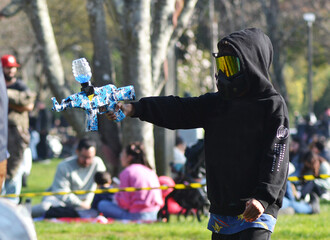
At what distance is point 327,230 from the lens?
328 inches

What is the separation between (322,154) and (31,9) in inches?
240

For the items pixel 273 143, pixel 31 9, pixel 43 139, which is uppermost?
pixel 31 9

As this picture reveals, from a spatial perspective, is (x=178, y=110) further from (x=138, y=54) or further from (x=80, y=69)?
(x=138, y=54)

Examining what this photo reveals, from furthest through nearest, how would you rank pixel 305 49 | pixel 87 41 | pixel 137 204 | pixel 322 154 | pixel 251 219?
pixel 305 49 < pixel 87 41 < pixel 322 154 < pixel 137 204 < pixel 251 219

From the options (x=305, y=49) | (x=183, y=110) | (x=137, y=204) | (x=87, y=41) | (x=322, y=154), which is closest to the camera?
(x=183, y=110)

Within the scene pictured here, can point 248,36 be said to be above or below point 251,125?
above

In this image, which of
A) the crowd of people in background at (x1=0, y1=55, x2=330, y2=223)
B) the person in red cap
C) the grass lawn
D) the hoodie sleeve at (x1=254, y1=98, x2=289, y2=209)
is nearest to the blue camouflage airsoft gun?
the hoodie sleeve at (x1=254, y1=98, x2=289, y2=209)

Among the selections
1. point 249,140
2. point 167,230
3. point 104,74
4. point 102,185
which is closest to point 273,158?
→ point 249,140

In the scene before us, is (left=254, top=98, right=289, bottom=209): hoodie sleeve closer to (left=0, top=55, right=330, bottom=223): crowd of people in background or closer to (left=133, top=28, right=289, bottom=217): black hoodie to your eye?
→ (left=133, top=28, right=289, bottom=217): black hoodie

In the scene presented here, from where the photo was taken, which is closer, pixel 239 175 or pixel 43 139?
pixel 239 175

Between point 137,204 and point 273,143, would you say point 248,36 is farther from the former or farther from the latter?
point 137,204

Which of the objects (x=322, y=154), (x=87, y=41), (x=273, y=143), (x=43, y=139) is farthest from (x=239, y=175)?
(x=87, y=41)

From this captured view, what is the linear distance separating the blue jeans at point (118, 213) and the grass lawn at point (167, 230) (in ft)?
1.01

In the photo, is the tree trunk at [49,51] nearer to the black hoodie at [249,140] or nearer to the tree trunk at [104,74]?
the tree trunk at [104,74]
